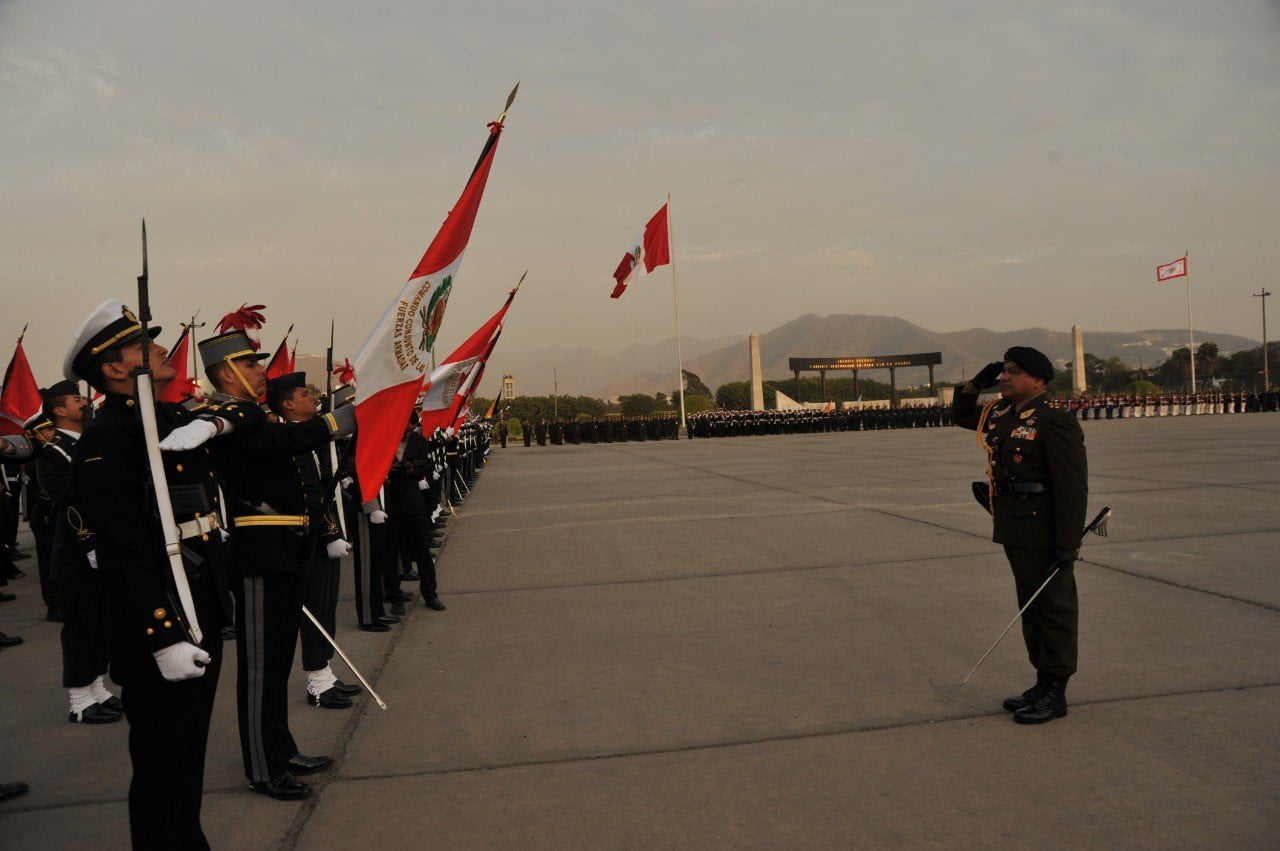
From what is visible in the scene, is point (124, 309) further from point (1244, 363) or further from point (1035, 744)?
point (1244, 363)

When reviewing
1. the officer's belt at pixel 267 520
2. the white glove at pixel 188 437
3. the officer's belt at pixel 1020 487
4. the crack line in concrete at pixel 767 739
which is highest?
the white glove at pixel 188 437

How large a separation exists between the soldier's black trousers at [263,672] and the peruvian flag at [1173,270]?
2205 inches

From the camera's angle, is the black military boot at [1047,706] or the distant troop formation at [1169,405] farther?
the distant troop formation at [1169,405]

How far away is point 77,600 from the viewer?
17.7 feet

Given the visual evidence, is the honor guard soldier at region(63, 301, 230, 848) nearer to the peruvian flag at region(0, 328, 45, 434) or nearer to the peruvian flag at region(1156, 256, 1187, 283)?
the peruvian flag at region(0, 328, 45, 434)

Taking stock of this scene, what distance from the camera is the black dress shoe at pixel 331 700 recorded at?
512 cm

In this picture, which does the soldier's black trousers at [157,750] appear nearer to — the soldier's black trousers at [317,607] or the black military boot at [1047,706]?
the soldier's black trousers at [317,607]

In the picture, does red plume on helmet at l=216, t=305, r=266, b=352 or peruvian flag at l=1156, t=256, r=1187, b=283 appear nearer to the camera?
red plume on helmet at l=216, t=305, r=266, b=352

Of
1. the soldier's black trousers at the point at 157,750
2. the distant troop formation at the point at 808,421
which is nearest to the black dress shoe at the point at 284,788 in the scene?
the soldier's black trousers at the point at 157,750

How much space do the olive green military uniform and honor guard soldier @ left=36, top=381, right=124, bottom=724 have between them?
4.87 meters

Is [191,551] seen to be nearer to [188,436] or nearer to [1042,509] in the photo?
[188,436]

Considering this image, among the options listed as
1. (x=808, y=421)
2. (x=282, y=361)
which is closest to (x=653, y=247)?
(x=808, y=421)

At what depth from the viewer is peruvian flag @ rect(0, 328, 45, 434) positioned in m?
8.43

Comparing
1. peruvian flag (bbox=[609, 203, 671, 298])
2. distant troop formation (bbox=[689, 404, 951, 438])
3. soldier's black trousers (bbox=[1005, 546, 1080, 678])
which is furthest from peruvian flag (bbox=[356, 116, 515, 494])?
distant troop formation (bbox=[689, 404, 951, 438])
